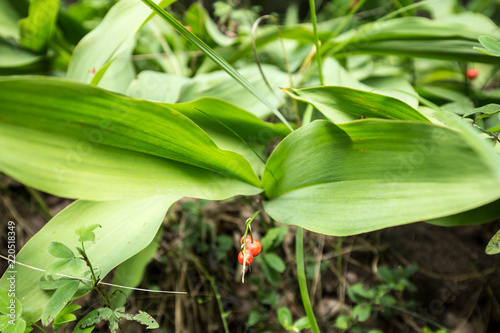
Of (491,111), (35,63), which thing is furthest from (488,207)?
(35,63)

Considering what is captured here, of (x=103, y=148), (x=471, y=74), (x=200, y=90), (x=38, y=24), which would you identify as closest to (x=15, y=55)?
(x=38, y=24)

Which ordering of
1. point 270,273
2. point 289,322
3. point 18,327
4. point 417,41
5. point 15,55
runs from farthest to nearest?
point 15,55
point 417,41
point 270,273
point 289,322
point 18,327

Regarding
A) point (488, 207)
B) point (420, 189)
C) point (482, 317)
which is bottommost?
point (482, 317)

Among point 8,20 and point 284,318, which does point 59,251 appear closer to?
point 284,318

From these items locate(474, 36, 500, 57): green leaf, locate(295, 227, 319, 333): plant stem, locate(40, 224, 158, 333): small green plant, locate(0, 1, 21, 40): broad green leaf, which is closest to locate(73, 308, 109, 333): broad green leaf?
locate(40, 224, 158, 333): small green plant

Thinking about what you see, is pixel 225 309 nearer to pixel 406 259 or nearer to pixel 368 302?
pixel 368 302

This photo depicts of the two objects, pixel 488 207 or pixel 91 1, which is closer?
pixel 488 207

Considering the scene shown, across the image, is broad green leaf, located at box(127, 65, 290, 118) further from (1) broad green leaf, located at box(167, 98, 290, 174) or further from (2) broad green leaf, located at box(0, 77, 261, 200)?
(2) broad green leaf, located at box(0, 77, 261, 200)
